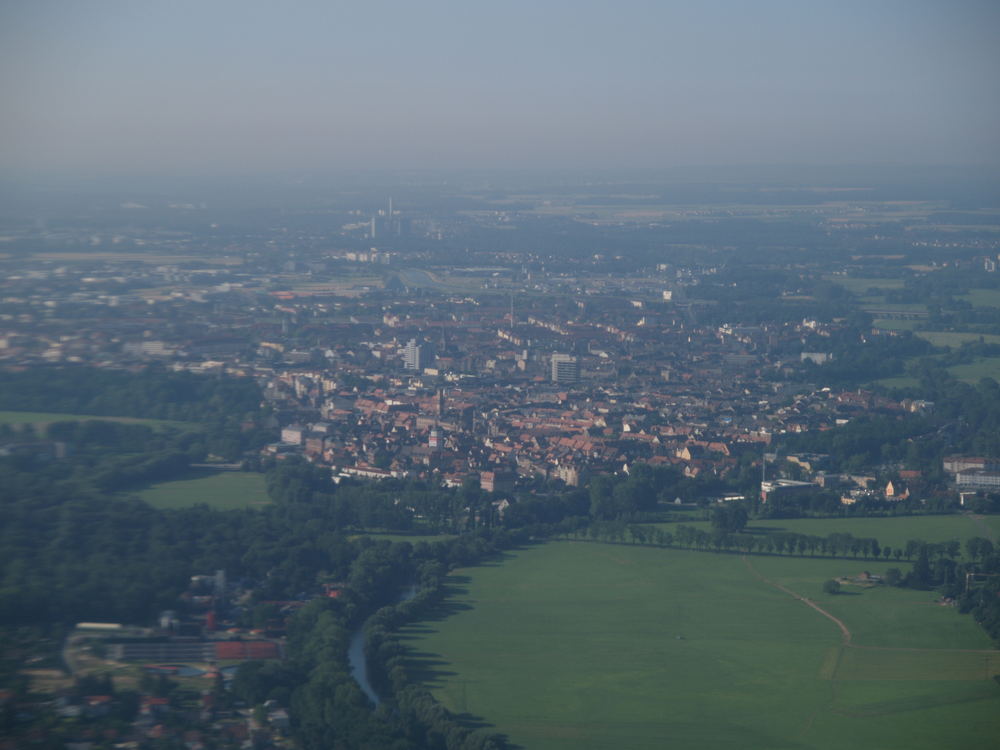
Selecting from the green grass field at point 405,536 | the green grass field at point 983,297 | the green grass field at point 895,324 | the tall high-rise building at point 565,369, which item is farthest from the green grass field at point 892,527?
the green grass field at point 983,297

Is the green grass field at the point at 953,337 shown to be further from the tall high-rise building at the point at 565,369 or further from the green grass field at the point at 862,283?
the tall high-rise building at the point at 565,369

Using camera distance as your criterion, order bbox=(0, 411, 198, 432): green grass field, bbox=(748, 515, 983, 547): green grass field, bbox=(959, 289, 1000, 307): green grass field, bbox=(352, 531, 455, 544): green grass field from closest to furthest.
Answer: bbox=(352, 531, 455, 544): green grass field
bbox=(748, 515, 983, 547): green grass field
bbox=(0, 411, 198, 432): green grass field
bbox=(959, 289, 1000, 307): green grass field

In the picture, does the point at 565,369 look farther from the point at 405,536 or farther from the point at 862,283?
the point at 862,283

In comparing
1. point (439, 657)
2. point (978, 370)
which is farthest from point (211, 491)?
point (978, 370)

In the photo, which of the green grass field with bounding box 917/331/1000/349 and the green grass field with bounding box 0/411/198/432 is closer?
the green grass field with bounding box 0/411/198/432

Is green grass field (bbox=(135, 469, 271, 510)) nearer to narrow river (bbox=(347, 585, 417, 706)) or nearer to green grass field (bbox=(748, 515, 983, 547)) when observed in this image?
narrow river (bbox=(347, 585, 417, 706))

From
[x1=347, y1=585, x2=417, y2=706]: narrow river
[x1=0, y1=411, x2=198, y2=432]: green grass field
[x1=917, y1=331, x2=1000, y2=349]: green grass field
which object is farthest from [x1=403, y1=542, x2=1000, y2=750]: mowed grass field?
[x1=917, y1=331, x2=1000, y2=349]: green grass field
